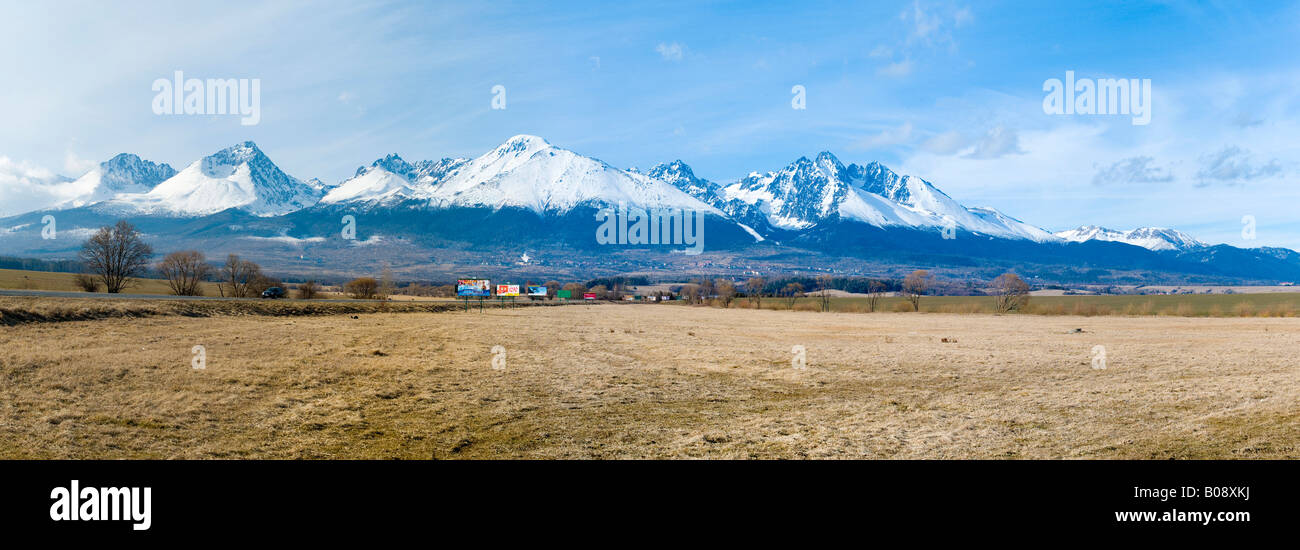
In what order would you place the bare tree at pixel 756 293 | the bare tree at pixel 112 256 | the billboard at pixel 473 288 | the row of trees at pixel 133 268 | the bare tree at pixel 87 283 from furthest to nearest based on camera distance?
the bare tree at pixel 756 293
the billboard at pixel 473 288
the row of trees at pixel 133 268
the bare tree at pixel 112 256
the bare tree at pixel 87 283

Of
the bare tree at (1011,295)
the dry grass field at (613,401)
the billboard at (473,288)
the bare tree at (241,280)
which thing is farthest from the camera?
the bare tree at (1011,295)

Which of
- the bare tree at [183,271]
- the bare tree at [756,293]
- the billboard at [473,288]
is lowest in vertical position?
the bare tree at [756,293]

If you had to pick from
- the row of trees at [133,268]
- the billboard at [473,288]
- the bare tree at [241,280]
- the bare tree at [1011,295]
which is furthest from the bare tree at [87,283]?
the bare tree at [1011,295]

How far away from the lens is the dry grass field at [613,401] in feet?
47.8

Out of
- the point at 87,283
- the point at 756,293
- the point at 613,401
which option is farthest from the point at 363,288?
the point at 613,401

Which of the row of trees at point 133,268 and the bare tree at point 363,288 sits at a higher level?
the row of trees at point 133,268

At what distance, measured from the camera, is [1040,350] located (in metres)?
40.1

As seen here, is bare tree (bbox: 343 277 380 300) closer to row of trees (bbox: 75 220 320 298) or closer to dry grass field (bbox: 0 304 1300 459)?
row of trees (bbox: 75 220 320 298)

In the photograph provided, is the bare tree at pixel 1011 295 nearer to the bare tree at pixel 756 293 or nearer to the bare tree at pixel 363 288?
the bare tree at pixel 756 293

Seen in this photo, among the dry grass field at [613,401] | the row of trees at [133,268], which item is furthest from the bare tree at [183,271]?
the dry grass field at [613,401]

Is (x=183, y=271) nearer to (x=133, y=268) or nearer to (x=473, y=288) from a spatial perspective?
(x=133, y=268)

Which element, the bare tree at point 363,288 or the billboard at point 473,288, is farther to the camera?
the bare tree at point 363,288
